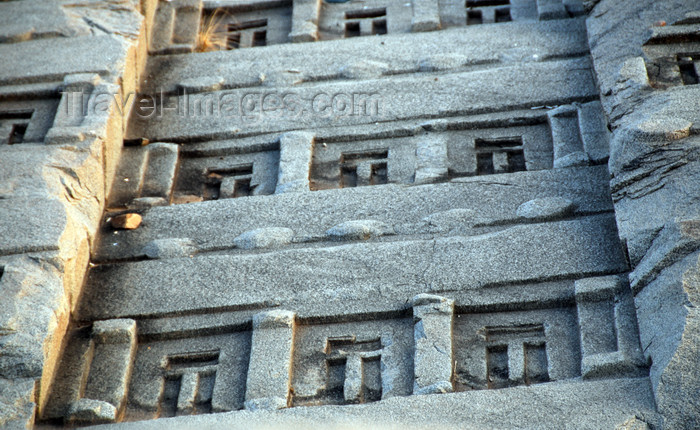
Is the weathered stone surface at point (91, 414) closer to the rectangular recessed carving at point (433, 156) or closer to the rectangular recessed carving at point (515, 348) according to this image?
the rectangular recessed carving at point (515, 348)

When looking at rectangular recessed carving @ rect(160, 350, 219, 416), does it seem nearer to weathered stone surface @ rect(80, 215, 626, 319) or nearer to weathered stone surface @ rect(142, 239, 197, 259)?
weathered stone surface @ rect(80, 215, 626, 319)

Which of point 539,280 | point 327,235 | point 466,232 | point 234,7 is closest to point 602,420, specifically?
point 539,280

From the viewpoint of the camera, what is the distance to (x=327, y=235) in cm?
323

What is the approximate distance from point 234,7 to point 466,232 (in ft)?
7.49

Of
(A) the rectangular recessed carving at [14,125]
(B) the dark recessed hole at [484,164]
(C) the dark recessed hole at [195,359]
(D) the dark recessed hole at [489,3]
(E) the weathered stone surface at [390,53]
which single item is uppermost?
(D) the dark recessed hole at [489,3]

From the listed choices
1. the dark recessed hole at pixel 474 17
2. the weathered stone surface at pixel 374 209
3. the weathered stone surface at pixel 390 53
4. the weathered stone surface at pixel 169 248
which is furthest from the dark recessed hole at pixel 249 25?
the weathered stone surface at pixel 169 248

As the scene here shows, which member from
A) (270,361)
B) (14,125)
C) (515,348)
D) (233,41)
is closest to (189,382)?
(270,361)

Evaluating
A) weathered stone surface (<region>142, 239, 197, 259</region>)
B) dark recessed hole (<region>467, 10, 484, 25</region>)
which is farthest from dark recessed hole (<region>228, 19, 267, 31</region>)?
weathered stone surface (<region>142, 239, 197, 259</region>)

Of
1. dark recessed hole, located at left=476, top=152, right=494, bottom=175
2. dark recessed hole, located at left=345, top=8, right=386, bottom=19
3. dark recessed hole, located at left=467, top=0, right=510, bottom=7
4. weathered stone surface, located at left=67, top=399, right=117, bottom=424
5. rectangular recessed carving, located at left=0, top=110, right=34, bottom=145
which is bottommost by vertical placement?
weathered stone surface, located at left=67, top=399, right=117, bottom=424

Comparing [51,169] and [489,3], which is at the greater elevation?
[489,3]

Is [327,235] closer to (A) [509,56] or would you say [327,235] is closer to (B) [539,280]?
(B) [539,280]

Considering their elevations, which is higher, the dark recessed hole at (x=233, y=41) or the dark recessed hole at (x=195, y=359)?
the dark recessed hole at (x=233, y=41)

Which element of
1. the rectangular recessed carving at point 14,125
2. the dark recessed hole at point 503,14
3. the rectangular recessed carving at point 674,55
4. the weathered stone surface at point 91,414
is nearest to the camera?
the weathered stone surface at point 91,414

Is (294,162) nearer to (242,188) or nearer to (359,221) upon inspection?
(242,188)
